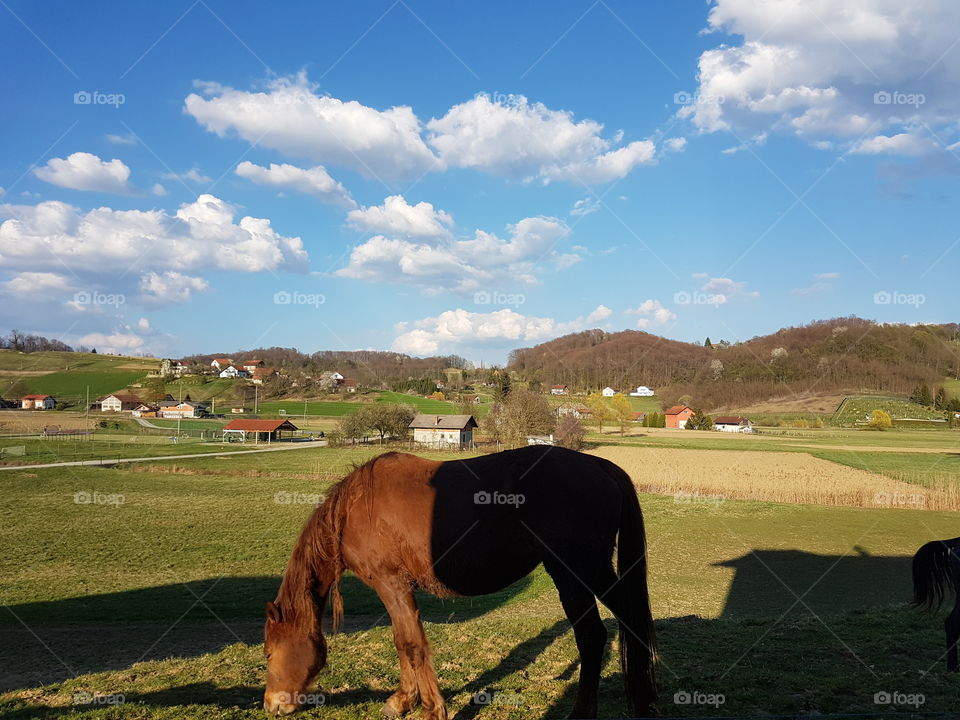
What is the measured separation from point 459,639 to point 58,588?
1086 cm

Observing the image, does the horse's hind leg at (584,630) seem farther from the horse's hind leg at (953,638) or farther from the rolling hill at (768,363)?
the rolling hill at (768,363)

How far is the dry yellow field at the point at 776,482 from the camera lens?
25.1m

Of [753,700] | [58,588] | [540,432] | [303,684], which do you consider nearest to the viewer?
[303,684]

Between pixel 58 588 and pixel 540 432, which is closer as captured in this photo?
pixel 58 588

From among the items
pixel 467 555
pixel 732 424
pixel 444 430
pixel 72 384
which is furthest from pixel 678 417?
pixel 72 384

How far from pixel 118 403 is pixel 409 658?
3777 inches

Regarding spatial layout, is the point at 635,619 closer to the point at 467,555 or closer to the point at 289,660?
the point at 467,555

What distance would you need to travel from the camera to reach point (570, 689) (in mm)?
4594

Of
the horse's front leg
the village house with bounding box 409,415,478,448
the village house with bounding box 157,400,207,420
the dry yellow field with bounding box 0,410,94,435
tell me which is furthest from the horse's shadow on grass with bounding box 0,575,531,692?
the village house with bounding box 157,400,207,420

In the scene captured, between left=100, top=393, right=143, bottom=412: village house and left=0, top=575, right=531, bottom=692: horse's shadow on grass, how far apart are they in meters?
85.0

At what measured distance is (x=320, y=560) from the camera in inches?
170

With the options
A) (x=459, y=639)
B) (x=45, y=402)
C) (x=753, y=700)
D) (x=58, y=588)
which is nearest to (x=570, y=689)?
(x=753, y=700)

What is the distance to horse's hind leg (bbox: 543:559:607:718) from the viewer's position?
3881 millimetres

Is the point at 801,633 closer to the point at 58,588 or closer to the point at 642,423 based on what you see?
the point at 58,588
